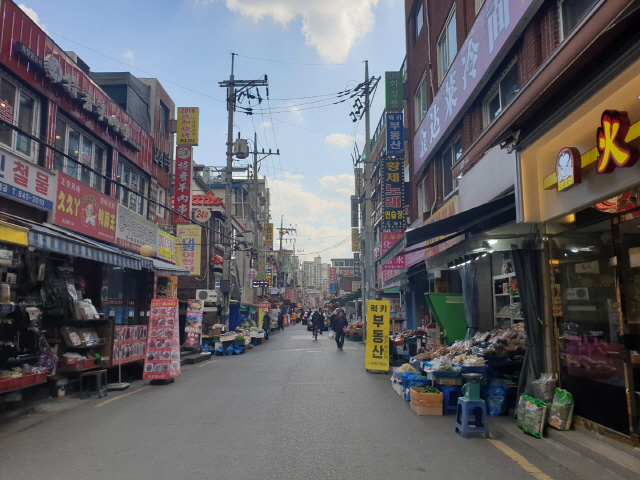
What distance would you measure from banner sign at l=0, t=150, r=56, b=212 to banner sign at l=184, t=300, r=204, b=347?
933 centimetres

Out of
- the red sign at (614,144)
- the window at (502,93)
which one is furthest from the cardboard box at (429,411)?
the window at (502,93)

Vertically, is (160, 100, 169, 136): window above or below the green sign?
below

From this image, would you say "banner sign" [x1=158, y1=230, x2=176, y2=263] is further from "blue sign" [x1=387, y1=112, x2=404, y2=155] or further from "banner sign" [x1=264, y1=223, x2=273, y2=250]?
"banner sign" [x1=264, y1=223, x2=273, y2=250]

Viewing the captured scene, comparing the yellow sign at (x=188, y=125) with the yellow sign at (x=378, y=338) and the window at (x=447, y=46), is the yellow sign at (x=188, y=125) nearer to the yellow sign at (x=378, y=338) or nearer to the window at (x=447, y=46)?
the window at (x=447, y=46)

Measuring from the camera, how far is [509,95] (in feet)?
37.1

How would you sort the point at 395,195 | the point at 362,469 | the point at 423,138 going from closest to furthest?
the point at 362,469
the point at 423,138
the point at 395,195

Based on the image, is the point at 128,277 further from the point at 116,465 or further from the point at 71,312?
the point at 116,465

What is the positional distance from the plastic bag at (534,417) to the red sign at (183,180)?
50.5ft

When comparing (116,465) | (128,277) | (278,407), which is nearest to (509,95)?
(278,407)

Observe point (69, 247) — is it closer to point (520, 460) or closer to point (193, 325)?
point (520, 460)

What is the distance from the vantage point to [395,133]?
21734 mm

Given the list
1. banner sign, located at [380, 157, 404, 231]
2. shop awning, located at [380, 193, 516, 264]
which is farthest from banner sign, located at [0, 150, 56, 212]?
banner sign, located at [380, 157, 404, 231]

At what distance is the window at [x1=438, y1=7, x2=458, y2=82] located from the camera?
49.9ft

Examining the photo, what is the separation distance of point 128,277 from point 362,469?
13.8m
